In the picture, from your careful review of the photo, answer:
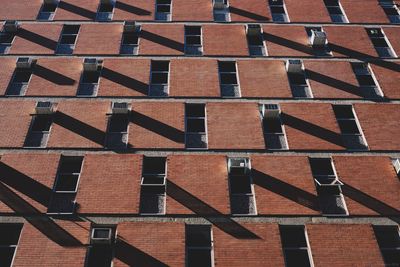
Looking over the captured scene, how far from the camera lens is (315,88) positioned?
19.4 meters

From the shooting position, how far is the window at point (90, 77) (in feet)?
62.8

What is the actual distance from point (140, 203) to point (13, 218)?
14.5 feet

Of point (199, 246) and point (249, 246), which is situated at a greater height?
point (199, 246)

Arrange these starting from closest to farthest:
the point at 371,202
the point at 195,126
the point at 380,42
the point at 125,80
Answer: the point at 371,202 < the point at 195,126 < the point at 125,80 < the point at 380,42

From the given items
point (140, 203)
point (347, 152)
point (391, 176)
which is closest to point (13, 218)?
point (140, 203)

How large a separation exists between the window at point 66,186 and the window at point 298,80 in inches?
398

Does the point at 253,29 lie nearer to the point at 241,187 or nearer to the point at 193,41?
the point at 193,41

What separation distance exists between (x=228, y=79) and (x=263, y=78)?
1.65m

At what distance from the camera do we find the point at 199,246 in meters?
14.4

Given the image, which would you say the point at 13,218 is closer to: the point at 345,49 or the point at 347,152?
the point at 347,152

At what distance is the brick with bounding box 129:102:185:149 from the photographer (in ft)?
55.6

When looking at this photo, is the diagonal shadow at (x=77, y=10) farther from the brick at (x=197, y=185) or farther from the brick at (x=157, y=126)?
the brick at (x=197, y=185)

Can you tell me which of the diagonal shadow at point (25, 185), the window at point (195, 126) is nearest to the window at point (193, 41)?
the window at point (195, 126)

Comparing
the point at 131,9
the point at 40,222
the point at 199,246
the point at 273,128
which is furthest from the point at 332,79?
the point at 40,222
